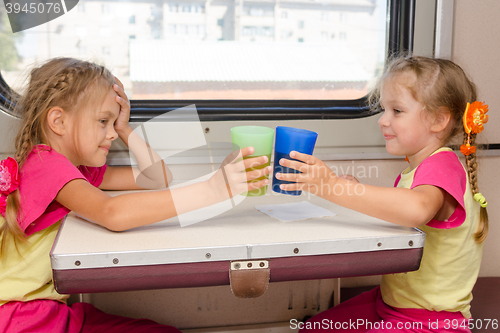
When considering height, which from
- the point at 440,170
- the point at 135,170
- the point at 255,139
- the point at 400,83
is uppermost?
the point at 400,83

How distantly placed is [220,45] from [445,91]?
34.4 inches

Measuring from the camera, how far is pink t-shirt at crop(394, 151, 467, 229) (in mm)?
1062

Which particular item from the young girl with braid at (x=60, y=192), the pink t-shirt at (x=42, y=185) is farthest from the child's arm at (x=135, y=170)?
the pink t-shirt at (x=42, y=185)

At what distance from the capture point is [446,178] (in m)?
1.08

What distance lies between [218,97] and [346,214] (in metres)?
0.80

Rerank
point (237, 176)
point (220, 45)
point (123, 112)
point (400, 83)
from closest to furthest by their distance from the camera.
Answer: point (237, 176), point (400, 83), point (123, 112), point (220, 45)

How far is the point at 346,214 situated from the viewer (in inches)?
45.2

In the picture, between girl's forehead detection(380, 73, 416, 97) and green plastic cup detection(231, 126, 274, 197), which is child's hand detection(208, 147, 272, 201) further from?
girl's forehead detection(380, 73, 416, 97)

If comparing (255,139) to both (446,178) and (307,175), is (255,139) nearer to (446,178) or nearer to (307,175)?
(307,175)

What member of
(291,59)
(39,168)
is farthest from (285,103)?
(39,168)

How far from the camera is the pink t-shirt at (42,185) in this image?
41.3 inches

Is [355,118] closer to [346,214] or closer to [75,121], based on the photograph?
[346,214]

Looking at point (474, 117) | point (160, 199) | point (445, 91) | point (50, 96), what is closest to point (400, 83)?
point (445, 91)

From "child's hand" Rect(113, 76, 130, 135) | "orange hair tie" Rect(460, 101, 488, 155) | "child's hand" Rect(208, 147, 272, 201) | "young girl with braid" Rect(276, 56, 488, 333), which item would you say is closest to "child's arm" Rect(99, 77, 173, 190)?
"child's hand" Rect(113, 76, 130, 135)
